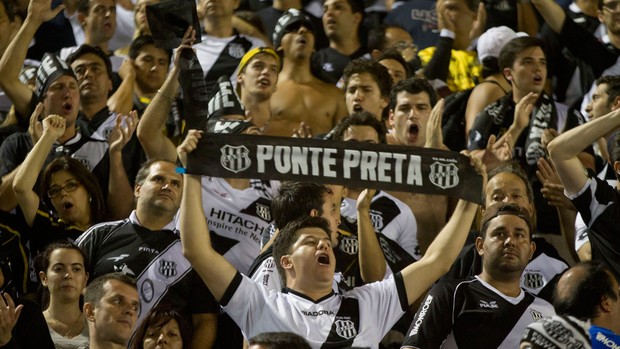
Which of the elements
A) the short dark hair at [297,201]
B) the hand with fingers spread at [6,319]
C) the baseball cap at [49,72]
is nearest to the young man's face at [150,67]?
the baseball cap at [49,72]

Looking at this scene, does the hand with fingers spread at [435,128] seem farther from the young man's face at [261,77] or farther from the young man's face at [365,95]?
the young man's face at [261,77]

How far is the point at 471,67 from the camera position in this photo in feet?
37.3

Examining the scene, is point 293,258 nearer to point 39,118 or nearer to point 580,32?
point 39,118

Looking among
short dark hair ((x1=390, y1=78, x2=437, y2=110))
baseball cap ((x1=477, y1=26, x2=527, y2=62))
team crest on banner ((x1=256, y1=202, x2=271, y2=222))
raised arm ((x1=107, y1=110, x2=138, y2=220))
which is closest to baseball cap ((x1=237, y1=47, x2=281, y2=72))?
short dark hair ((x1=390, y1=78, x2=437, y2=110))

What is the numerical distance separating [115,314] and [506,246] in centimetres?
227

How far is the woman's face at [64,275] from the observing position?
8.18 metres

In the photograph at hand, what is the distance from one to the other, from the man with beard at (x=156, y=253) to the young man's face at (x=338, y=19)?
10.3 ft

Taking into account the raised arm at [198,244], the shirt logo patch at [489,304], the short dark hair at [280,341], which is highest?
the short dark hair at [280,341]

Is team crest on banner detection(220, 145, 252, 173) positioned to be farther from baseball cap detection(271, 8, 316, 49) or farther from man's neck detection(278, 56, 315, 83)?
baseball cap detection(271, 8, 316, 49)

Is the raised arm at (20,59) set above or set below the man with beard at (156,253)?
above

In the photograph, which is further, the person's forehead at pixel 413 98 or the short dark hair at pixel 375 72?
the short dark hair at pixel 375 72

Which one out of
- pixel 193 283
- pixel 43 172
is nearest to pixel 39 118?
pixel 43 172

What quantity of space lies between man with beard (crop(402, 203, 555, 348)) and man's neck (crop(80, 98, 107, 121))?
3.67 metres

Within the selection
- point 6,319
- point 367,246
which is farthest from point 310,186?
point 6,319
